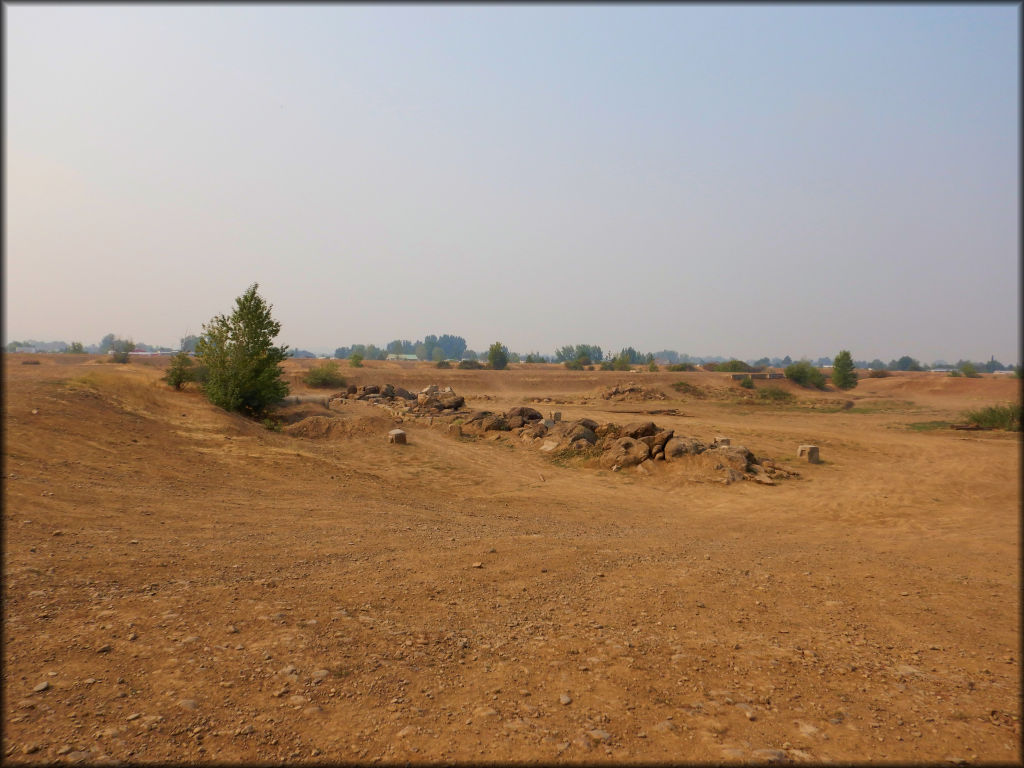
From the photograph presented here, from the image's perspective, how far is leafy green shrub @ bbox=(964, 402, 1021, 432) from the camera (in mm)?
26094

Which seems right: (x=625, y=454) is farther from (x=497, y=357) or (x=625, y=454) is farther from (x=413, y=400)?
(x=497, y=357)

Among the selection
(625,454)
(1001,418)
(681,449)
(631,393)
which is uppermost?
(631,393)

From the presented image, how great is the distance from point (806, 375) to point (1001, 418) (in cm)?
2988

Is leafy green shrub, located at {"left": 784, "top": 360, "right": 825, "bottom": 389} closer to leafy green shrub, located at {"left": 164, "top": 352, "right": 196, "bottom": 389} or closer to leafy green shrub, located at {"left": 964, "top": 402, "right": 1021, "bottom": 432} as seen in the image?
leafy green shrub, located at {"left": 964, "top": 402, "right": 1021, "bottom": 432}

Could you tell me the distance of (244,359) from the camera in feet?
72.6

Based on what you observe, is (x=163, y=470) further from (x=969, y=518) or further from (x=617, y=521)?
(x=969, y=518)

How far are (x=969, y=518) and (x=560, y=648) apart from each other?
36.8 feet

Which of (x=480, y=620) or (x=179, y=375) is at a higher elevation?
(x=179, y=375)

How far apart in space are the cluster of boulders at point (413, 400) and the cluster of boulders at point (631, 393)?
1544 cm

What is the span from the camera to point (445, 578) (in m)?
Result: 6.31

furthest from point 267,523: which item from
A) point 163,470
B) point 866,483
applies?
point 866,483

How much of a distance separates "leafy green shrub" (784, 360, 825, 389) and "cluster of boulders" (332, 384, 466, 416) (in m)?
39.6

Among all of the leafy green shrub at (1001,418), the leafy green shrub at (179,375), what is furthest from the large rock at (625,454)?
the leafy green shrub at (1001,418)

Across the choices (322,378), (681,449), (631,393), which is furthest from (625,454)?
(322,378)
